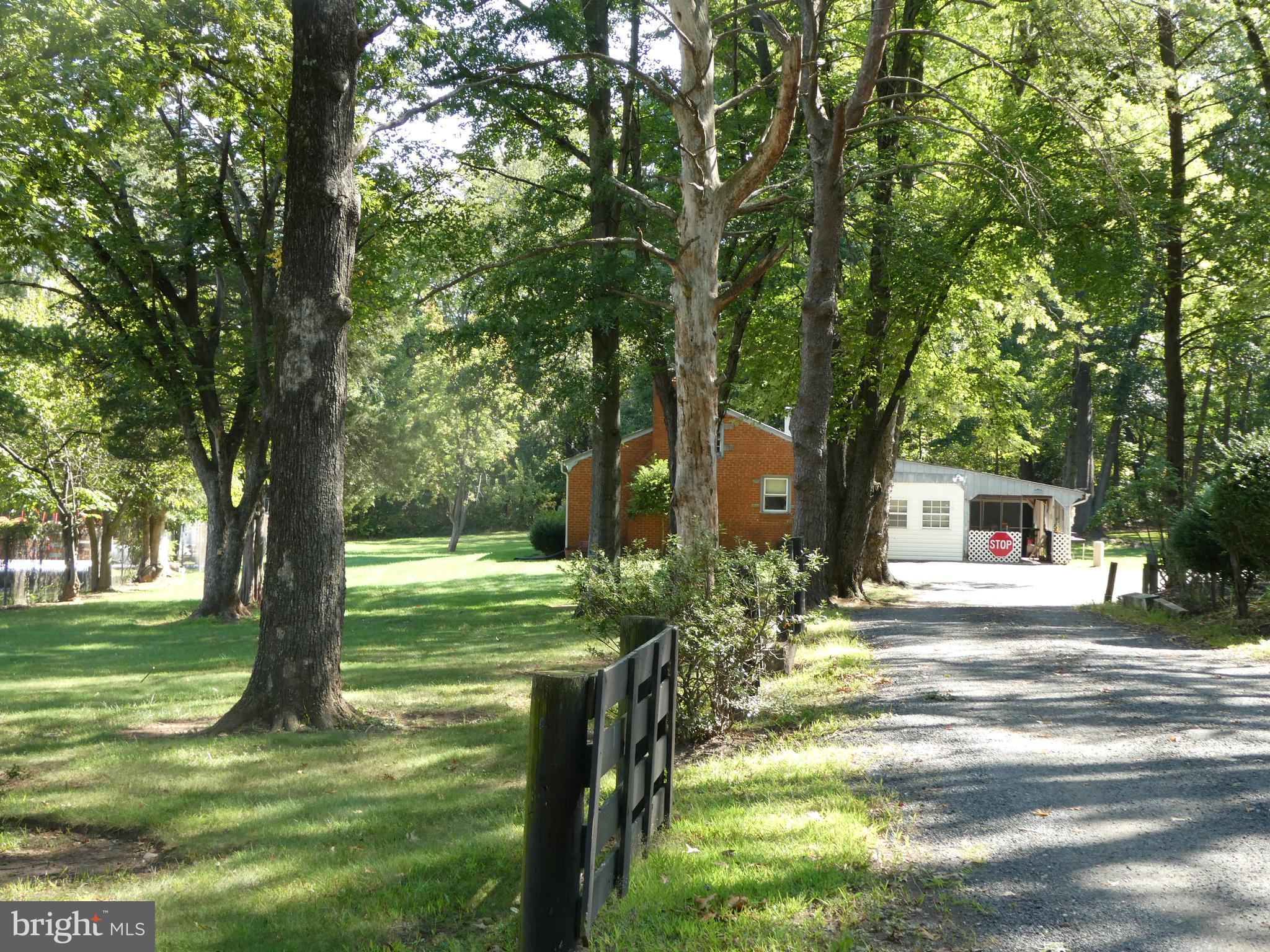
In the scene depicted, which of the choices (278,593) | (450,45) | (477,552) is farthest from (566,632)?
(477,552)

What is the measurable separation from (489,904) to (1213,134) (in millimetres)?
21036

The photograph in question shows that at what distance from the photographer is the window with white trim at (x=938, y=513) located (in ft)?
153

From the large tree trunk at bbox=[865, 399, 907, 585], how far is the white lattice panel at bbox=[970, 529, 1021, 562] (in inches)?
769

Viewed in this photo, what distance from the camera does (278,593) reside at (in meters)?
9.16

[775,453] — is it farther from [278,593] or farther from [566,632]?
[278,593]

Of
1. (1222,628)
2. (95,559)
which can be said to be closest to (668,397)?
(1222,628)

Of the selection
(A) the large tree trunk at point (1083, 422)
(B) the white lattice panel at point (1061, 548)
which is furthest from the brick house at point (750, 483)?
(A) the large tree trunk at point (1083, 422)

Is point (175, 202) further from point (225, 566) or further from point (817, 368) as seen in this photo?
point (817, 368)

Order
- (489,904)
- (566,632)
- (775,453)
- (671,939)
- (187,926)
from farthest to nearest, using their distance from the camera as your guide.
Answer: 1. (775,453)
2. (566,632)
3. (489,904)
4. (187,926)
5. (671,939)

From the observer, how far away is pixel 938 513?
46.6m

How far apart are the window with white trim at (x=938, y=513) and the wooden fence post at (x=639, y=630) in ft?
139

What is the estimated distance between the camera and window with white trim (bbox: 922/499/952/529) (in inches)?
1831

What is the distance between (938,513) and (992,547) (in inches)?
112

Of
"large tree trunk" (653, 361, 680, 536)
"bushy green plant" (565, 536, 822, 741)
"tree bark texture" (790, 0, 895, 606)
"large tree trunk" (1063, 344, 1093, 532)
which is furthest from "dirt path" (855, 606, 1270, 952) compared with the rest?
"large tree trunk" (1063, 344, 1093, 532)
